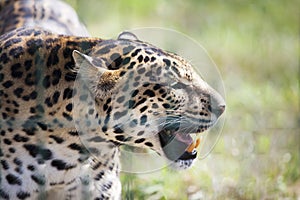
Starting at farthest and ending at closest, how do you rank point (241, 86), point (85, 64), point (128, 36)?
point (241, 86), point (128, 36), point (85, 64)

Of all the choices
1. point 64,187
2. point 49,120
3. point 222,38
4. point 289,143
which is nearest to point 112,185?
point 64,187

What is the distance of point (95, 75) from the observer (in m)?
5.85

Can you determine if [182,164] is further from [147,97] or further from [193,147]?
[147,97]

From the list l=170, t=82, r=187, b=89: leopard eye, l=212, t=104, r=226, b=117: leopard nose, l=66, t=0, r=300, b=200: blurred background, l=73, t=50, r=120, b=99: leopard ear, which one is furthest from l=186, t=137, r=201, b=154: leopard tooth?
l=66, t=0, r=300, b=200: blurred background

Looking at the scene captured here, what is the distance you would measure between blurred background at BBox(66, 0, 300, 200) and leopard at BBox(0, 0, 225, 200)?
0.74 m

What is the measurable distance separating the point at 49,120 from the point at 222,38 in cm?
522

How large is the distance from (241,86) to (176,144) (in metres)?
3.99

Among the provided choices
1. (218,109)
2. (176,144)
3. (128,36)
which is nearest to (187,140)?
(176,144)

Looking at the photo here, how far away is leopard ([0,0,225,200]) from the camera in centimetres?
593

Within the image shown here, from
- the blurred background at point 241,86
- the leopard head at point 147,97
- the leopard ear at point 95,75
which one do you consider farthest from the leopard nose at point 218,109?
the blurred background at point 241,86

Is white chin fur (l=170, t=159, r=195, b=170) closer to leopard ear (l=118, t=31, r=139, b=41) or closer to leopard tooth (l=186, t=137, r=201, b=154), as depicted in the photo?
leopard tooth (l=186, t=137, r=201, b=154)

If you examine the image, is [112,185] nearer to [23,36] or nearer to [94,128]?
[94,128]

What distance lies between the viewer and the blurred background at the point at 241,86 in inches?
300

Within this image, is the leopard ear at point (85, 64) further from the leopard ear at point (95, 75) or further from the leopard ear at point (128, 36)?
the leopard ear at point (128, 36)
